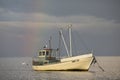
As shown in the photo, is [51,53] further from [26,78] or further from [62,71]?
[26,78]

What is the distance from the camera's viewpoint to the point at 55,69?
360ft

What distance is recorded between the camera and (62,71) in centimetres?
10988

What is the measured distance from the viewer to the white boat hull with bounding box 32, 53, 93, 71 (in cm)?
10562

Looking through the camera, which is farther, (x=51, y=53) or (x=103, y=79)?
(x=51, y=53)

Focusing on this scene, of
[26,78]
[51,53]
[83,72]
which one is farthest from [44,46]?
[26,78]

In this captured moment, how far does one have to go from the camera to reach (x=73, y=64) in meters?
107

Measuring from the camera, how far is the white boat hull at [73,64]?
10562 cm

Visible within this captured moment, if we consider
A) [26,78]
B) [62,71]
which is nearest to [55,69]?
[62,71]

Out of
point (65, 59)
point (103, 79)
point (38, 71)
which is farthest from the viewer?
point (38, 71)

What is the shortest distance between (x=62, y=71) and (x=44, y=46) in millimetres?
7516

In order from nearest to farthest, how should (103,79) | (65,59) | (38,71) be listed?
(103,79) < (65,59) < (38,71)

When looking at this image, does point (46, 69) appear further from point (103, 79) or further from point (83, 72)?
point (103, 79)

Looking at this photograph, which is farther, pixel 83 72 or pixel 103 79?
pixel 83 72

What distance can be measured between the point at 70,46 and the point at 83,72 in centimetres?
682
